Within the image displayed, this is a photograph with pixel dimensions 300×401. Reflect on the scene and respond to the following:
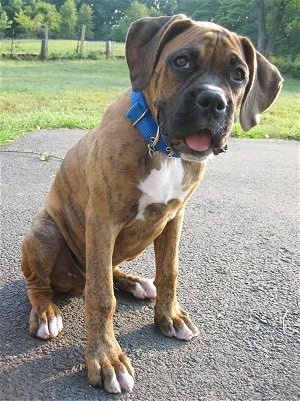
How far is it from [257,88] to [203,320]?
145 cm

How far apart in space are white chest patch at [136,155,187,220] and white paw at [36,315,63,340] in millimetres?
787

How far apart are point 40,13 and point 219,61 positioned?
4379 cm

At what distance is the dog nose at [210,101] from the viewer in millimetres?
2480

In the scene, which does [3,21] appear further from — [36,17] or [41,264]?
[41,264]

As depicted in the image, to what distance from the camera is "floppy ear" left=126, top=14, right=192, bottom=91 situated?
274 cm

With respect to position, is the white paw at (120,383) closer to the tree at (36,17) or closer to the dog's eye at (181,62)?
the dog's eye at (181,62)

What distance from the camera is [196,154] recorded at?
105 inches

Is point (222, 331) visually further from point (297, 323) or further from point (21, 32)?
point (21, 32)

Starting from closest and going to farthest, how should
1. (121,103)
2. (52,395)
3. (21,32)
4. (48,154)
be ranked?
(52,395)
(121,103)
(48,154)
(21,32)

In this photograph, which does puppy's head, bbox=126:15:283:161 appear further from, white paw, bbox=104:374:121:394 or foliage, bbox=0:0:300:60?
foliage, bbox=0:0:300:60

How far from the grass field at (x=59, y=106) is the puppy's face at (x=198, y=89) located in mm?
5331

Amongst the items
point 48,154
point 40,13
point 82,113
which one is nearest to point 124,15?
point 40,13

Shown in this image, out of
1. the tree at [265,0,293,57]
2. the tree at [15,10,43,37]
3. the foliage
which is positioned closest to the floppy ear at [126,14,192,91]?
the foliage

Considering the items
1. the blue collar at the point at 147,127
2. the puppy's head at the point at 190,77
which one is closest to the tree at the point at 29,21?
the puppy's head at the point at 190,77
